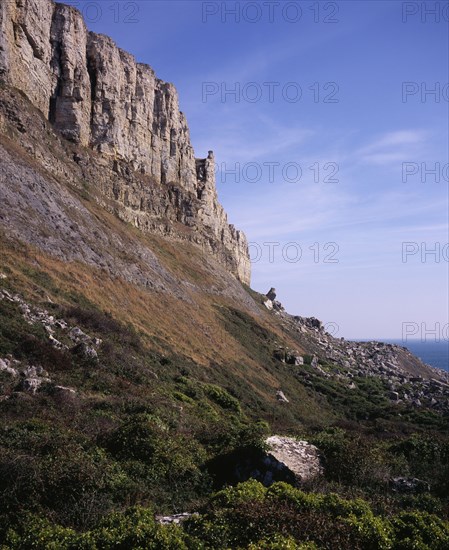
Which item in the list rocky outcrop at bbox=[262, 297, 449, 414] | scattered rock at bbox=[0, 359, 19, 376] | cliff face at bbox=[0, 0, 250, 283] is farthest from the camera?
rocky outcrop at bbox=[262, 297, 449, 414]

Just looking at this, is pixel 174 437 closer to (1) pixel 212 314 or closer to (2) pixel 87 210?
(2) pixel 87 210

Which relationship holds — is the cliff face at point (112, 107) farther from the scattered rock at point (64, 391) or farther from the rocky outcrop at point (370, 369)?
the scattered rock at point (64, 391)

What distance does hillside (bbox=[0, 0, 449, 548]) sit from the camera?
29.7 feet

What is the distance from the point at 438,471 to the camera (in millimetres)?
13523

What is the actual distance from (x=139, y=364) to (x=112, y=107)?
1601 inches

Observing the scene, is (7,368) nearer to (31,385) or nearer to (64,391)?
(31,385)

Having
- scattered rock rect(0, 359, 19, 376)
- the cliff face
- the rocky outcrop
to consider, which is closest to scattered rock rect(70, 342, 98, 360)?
scattered rock rect(0, 359, 19, 376)

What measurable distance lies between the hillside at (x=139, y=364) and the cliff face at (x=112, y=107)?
0.25 metres

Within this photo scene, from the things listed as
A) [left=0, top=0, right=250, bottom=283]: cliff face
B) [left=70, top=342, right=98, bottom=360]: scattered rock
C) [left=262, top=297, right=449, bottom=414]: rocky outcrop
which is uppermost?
[left=0, top=0, right=250, bottom=283]: cliff face

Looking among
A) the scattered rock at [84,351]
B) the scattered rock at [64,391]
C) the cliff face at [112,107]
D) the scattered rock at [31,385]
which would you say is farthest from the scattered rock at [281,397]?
the cliff face at [112,107]

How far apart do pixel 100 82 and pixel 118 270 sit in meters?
28.2

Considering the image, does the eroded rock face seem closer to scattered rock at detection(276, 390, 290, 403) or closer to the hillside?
the hillside

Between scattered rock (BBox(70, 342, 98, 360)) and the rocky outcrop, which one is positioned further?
the rocky outcrop

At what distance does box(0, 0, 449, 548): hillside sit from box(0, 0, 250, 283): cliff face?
246mm
